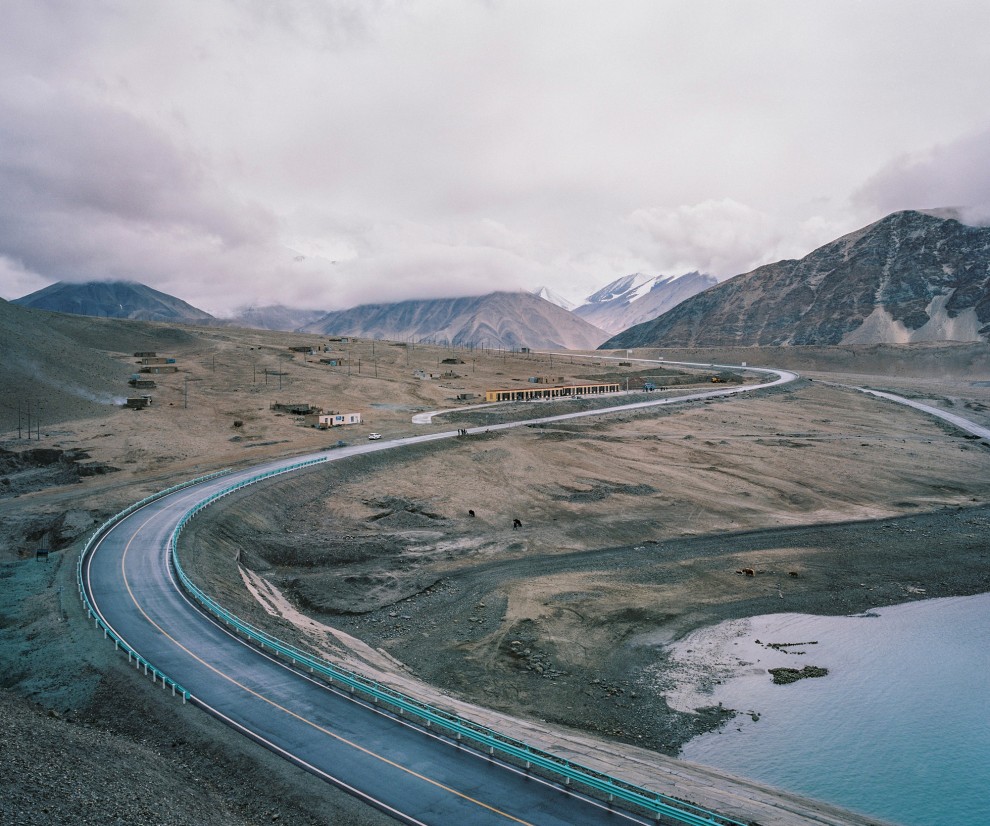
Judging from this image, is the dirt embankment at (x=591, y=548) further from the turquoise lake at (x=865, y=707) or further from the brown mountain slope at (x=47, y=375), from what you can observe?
the brown mountain slope at (x=47, y=375)

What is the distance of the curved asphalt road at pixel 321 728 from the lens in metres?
19.0

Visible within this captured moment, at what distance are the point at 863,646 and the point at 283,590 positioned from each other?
1403 inches

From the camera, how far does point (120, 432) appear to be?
263ft

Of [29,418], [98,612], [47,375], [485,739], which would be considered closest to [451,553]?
[98,612]

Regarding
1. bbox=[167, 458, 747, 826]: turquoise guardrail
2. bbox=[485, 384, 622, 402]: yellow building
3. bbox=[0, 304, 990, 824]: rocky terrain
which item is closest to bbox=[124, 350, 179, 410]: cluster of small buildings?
bbox=[0, 304, 990, 824]: rocky terrain

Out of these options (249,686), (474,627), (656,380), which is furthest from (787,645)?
(656,380)

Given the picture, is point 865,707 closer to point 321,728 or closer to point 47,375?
point 321,728

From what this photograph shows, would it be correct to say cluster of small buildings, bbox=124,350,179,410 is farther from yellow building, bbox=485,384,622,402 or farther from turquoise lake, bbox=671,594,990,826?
turquoise lake, bbox=671,594,990,826

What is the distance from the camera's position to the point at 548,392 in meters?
130

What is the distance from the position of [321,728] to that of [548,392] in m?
110

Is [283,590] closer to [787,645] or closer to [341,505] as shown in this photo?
[341,505]

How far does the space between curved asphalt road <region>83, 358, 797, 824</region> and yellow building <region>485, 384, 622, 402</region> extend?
90641 mm

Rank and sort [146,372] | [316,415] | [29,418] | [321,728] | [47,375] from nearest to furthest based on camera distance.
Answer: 1. [321,728]
2. [29,418]
3. [47,375]
4. [316,415]
5. [146,372]

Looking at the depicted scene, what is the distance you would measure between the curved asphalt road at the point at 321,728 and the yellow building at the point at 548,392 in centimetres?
9064
